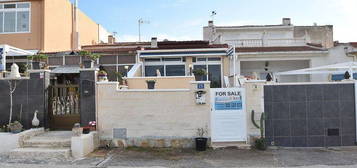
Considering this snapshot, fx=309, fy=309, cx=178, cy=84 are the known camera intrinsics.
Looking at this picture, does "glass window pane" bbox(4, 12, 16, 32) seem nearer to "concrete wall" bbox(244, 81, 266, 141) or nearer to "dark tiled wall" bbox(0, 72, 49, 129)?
"dark tiled wall" bbox(0, 72, 49, 129)

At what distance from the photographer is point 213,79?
1841 cm

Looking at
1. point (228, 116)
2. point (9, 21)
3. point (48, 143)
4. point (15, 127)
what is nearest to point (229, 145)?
point (228, 116)

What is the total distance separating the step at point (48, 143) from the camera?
34.2 feet

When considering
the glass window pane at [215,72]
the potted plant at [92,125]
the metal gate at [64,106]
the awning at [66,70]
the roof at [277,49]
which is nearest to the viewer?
the potted plant at [92,125]

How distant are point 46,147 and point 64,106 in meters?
2.14

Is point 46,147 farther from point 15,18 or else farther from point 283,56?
point 283,56

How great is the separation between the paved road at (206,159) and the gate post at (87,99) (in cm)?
153

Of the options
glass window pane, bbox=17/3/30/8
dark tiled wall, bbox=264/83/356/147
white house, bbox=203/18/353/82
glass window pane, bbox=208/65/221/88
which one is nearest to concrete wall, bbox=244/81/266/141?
dark tiled wall, bbox=264/83/356/147

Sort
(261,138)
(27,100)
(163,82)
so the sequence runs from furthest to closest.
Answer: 1. (163,82)
2. (27,100)
3. (261,138)

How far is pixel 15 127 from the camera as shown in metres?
10.9

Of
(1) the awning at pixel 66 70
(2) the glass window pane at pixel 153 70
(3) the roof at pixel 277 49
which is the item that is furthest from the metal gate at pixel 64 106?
(3) the roof at pixel 277 49

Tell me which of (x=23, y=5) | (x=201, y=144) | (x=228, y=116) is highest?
(x=23, y=5)

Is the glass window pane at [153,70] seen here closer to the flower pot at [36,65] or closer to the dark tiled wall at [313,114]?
the flower pot at [36,65]

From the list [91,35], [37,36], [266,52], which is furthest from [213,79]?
[91,35]
